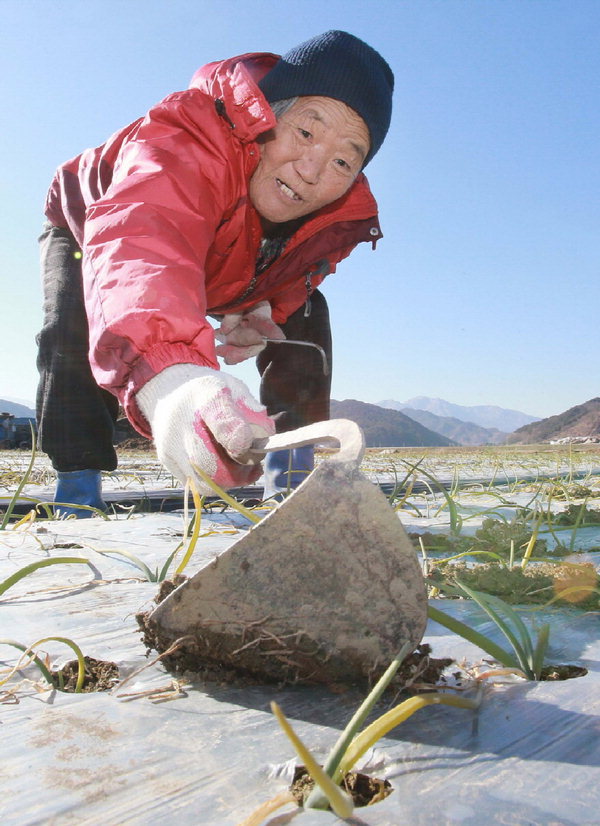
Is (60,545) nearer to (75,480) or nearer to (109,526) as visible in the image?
(109,526)

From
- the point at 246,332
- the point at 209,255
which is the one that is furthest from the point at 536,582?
the point at 246,332

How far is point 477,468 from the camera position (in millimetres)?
6441

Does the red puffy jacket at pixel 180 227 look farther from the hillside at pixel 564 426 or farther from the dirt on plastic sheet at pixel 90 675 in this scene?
the hillside at pixel 564 426

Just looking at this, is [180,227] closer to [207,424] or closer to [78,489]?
[207,424]

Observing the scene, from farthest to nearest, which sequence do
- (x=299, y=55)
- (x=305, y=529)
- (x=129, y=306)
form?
(x=299, y=55)
(x=129, y=306)
(x=305, y=529)

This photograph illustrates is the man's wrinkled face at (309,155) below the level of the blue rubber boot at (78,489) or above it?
above

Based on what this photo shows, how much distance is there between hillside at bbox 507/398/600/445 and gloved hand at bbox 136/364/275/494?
166ft

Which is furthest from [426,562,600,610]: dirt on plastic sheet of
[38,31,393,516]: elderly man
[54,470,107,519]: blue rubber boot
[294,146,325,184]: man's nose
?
[54,470,107,519]: blue rubber boot

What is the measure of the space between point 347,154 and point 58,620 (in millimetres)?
1510

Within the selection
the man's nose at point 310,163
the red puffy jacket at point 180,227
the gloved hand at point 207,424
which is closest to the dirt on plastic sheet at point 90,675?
the gloved hand at point 207,424

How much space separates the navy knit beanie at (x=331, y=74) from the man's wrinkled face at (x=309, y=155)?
1.3 inches

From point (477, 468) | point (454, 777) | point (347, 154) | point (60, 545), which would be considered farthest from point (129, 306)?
point (477, 468)

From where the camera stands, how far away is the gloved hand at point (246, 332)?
7.80 feet

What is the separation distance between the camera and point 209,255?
196 cm
